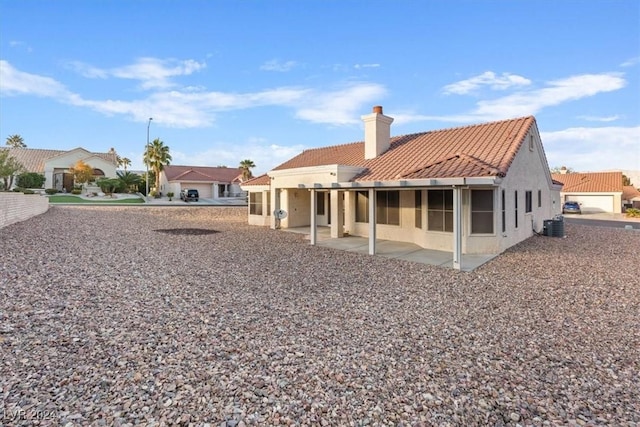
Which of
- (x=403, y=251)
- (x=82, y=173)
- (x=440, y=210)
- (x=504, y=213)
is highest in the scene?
(x=82, y=173)

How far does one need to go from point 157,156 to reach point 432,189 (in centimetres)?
4587

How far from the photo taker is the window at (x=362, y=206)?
1655 centimetres

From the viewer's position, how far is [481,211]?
12258mm

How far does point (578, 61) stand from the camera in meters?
14.3

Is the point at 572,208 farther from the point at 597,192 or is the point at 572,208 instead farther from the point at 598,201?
the point at 598,201

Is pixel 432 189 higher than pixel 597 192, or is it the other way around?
pixel 597 192

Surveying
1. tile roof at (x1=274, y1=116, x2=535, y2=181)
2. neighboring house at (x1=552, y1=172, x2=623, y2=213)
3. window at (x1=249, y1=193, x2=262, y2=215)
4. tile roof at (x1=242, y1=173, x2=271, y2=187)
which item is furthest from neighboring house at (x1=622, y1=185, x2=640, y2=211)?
window at (x1=249, y1=193, x2=262, y2=215)

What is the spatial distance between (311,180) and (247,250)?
233 inches

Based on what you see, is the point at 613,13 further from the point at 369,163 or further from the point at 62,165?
the point at 62,165

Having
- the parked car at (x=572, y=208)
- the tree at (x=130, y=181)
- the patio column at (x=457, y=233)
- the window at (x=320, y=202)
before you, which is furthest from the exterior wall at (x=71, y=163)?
the parked car at (x=572, y=208)

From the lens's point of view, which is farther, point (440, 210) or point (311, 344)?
point (440, 210)

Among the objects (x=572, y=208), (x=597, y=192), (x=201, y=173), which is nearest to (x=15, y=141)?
(x=201, y=173)

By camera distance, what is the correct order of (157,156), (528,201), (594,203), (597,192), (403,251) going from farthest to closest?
1. (157,156)
2. (594,203)
3. (597,192)
4. (528,201)
5. (403,251)

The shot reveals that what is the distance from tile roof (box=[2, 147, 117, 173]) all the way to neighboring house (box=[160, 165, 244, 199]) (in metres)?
8.46
